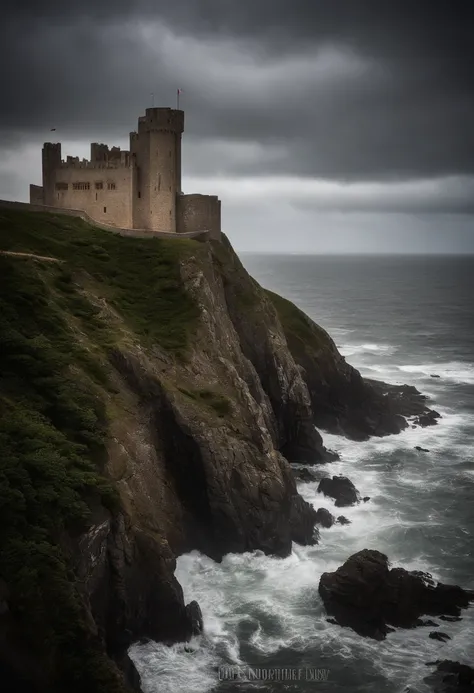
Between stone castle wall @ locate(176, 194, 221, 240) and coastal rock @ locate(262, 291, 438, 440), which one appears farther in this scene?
coastal rock @ locate(262, 291, 438, 440)

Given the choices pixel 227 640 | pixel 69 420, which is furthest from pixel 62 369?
pixel 227 640

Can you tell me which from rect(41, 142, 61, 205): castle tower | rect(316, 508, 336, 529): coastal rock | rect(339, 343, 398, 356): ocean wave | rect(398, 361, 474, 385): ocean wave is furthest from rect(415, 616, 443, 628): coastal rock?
rect(339, 343, 398, 356): ocean wave

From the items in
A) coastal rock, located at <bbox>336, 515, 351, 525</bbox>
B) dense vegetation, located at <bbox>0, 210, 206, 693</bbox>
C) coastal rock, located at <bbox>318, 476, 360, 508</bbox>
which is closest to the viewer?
dense vegetation, located at <bbox>0, 210, 206, 693</bbox>

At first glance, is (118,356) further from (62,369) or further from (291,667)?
(291,667)

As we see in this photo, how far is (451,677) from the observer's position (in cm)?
3838

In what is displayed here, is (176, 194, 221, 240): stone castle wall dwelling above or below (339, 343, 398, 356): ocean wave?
above

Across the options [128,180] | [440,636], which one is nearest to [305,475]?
[440,636]

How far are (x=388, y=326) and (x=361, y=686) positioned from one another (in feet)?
415

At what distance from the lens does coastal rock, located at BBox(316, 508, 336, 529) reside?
5638 centimetres

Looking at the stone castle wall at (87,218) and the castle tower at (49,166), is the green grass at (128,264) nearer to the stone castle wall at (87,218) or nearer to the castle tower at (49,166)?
the stone castle wall at (87,218)

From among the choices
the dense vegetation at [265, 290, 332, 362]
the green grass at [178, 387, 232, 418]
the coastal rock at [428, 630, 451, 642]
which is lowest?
the coastal rock at [428, 630, 451, 642]

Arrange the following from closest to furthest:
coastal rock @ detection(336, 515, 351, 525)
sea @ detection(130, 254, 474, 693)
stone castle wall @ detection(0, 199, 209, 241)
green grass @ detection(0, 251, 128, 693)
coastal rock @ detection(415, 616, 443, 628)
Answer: green grass @ detection(0, 251, 128, 693) → sea @ detection(130, 254, 474, 693) → coastal rock @ detection(415, 616, 443, 628) → coastal rock @ detection(336, 515, 351, 525) → stone castle wall @ detection(0, 199, 209, 241)

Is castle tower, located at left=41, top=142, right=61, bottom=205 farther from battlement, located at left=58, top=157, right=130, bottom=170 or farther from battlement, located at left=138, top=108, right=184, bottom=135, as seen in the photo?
battlement, located at left=138, top=108, right=184, bottom=135

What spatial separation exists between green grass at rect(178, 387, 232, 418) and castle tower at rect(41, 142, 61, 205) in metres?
33.5
